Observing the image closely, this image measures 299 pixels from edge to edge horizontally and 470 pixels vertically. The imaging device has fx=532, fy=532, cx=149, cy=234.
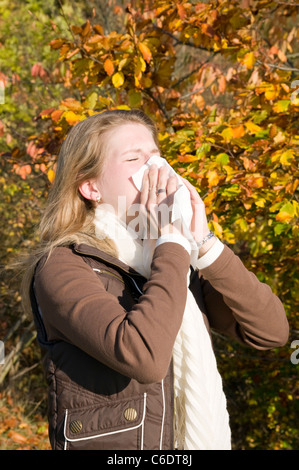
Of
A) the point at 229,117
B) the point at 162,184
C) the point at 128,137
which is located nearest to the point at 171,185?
the point at 162,184

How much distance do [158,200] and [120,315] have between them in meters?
0.39

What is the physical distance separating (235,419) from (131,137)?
4.60 metres

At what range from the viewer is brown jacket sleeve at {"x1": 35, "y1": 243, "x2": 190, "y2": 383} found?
4.29ft

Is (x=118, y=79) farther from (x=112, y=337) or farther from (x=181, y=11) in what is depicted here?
(x=112, y=337)

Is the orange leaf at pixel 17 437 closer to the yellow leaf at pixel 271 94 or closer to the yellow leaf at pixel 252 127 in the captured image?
the yellow leaf at pixel 252 127

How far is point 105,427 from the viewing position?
54.7 inches

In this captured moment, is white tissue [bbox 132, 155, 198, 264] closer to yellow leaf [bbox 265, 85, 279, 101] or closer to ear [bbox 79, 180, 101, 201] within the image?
ear [bbox 79, 180, 101, 201]

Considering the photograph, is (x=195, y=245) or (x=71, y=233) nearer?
(x=195, y=245)

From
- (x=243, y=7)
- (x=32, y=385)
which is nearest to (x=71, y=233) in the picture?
(x=243, y=7)

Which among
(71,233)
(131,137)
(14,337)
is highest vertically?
(131,137)

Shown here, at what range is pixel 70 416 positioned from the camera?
1.41 meters

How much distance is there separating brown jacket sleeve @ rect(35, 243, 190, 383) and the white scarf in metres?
0.19

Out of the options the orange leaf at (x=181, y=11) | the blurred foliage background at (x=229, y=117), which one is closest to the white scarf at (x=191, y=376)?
the blurred foliage background at (x=229, y=117)

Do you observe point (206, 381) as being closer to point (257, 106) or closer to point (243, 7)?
point (257, 106)
